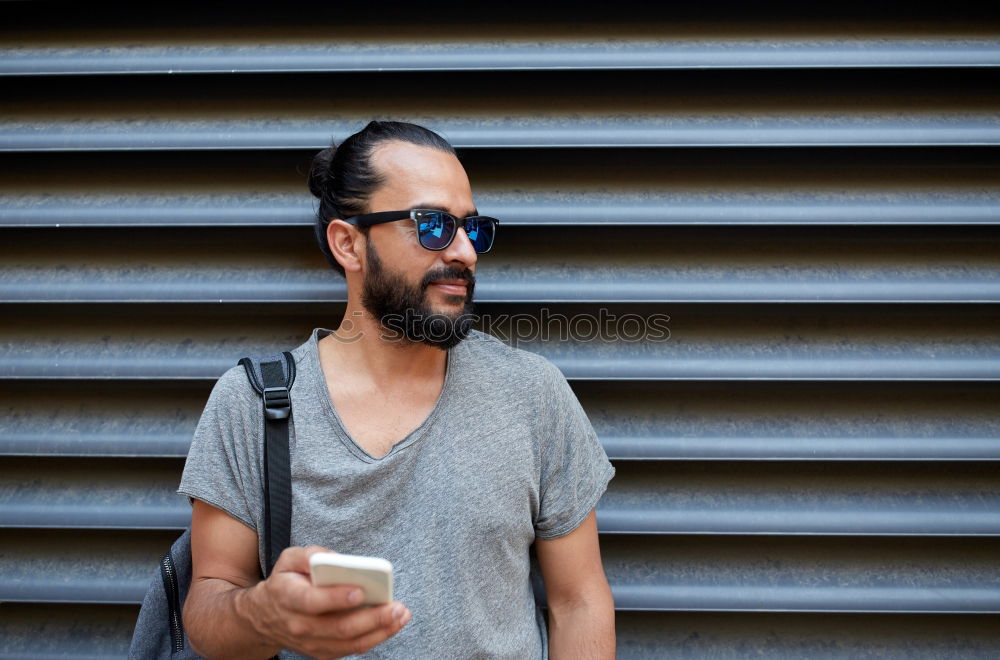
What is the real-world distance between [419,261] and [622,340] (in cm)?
78

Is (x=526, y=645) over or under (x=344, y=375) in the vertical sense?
under

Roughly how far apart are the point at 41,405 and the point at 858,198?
291 centimetres

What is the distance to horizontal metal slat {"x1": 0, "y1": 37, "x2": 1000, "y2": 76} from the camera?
201 centimetres

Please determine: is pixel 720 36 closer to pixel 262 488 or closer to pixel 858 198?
pixel 858 198

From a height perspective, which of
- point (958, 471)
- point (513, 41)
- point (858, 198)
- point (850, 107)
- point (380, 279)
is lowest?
point (958, 471)

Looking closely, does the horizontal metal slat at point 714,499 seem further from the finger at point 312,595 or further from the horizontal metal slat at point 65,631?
the finger at point 312,595

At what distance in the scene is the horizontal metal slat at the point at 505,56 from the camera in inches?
79.2

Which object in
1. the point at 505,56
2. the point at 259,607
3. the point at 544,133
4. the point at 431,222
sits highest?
the point at 505,56

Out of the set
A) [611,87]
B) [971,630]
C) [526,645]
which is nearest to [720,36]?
[611,87]

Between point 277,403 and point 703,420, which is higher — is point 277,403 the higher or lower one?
the higher one

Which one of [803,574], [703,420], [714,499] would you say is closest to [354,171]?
[703,420]

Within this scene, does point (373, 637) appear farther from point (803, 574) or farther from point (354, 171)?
point (803, 574)

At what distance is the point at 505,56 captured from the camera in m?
2.05

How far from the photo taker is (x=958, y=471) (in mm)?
2068
